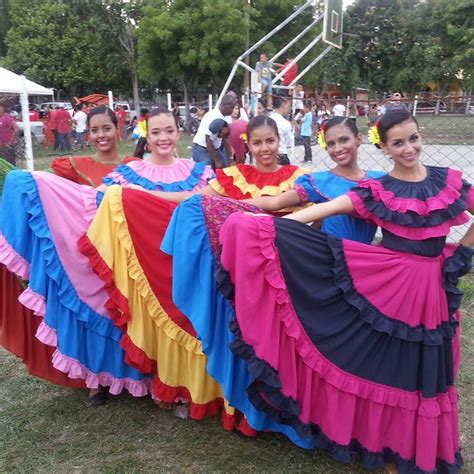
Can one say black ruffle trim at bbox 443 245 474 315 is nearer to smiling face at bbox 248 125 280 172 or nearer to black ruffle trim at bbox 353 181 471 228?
black ruffle trim at bbox 353 181 471 228

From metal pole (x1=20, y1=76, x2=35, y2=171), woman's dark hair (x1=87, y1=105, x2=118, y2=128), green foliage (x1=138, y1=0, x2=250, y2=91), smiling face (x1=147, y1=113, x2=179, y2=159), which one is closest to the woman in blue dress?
smiling face (x1=147, y1=113, x2=179, y2=159)

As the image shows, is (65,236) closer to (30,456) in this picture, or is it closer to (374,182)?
(30,456)

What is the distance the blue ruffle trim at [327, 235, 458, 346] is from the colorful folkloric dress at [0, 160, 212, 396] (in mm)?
1402

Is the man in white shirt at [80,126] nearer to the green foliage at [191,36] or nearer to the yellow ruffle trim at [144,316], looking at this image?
the green foliage at [191,36]

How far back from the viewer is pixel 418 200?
8.02 feet

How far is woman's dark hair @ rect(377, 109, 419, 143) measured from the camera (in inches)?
100

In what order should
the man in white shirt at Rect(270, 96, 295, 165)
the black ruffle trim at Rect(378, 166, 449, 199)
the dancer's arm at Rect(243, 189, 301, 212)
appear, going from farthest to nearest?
the man in white shirt at Rect(270, 96, 295, 165) → the dancer's arm at Rect(243, 189, 301, 212) → the black ruffle trim at Rect(378, 166, 449, 199)

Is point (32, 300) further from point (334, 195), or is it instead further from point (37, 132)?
point (37, 132)

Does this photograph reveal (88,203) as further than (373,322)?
Yes

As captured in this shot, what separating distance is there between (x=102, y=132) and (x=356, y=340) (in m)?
2.11

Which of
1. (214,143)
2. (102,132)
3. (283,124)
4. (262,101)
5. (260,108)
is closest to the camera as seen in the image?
(102,132)

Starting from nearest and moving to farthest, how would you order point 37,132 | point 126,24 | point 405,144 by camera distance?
point 405,144 < point 37,132 < point 126,24

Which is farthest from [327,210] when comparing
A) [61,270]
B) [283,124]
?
[283,124]

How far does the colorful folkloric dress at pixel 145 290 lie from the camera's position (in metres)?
2.91
